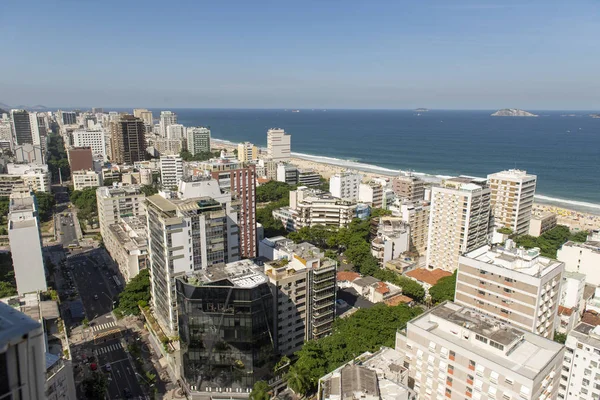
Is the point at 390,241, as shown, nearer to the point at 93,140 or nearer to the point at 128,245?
the point at 128,245

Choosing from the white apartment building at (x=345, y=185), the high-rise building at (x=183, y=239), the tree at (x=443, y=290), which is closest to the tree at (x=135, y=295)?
the high-rise building at (x=183, y=239)

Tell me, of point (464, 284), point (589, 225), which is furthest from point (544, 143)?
point (464, 284)

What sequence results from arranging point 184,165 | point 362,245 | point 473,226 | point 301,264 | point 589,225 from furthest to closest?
point 184,165 → point 589,225 → point 362,245 → point 473,226 → point 301,264

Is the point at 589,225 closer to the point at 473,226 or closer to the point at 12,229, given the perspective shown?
the point at 473,226

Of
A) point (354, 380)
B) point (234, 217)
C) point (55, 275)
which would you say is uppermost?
point (234, 217)

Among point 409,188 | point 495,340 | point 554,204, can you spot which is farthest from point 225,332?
point 554,204

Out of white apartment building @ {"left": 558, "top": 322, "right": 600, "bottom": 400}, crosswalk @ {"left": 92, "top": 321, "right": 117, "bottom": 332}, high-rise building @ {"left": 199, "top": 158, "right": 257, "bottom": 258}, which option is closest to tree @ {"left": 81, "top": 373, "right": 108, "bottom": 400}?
crosswalk @ {"left": 92, "top": 321, "right": 117, "bottom": 332}
